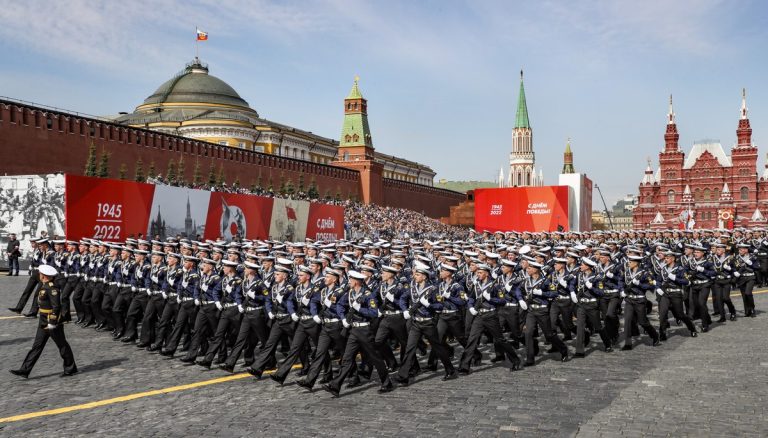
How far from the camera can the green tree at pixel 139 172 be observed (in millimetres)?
43750

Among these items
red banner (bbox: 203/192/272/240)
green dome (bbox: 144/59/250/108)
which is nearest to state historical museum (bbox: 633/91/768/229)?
green dome (bbox: 144/59/250/108)

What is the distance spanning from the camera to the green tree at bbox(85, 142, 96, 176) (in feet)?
131

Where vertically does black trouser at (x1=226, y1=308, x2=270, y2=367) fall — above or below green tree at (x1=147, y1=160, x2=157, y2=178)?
below

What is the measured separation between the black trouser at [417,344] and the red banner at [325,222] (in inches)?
1189

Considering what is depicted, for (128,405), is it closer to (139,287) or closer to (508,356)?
(139,287)

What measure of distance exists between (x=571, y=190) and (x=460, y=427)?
44.9 m

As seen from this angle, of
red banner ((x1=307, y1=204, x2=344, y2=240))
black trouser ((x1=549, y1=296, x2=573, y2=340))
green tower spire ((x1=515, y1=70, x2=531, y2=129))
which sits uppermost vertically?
green tower spire ((x1=515, y1=70, x2=531, y2=129))

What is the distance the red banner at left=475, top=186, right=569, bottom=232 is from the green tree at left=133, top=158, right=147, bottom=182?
25.5 metres

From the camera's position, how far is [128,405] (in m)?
8.65

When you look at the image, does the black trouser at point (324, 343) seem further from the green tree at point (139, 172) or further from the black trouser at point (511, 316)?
the green tree at point (139, 172)

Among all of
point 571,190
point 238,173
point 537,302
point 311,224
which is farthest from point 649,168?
point 537,302

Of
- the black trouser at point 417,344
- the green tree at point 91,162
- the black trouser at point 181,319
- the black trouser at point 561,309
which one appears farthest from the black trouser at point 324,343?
the green tree at point 91,162

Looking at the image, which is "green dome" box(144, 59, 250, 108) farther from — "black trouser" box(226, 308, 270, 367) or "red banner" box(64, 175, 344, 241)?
"black trouser" box(226, 308, 270, 367)

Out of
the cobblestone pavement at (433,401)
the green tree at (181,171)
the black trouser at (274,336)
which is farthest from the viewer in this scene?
the green tree at (181,171)
